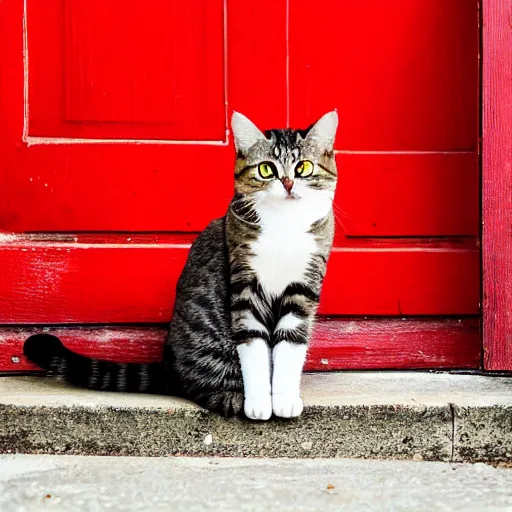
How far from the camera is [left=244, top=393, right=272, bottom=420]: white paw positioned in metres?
1.92

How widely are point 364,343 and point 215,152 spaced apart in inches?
30.9

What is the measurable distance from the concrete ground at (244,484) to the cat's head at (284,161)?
701mm

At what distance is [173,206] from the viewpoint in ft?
7.94

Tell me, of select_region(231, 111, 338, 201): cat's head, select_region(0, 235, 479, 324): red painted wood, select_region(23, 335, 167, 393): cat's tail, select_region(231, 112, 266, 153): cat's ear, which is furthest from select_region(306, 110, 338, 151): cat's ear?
select_region(23, 335, 167, 393): cat's tail

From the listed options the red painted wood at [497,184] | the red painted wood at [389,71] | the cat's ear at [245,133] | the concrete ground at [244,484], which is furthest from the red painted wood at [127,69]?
the concrete ground at [244,484]

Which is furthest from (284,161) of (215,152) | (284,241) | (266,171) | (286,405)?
(286,405)

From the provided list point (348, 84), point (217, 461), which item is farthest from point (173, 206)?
point (217, 461)

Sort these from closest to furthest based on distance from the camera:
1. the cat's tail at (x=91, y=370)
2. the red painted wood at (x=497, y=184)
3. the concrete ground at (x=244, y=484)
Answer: the concrete ground at (x=244, y=484) → the cat's tail at (x=91, y=370) → the red painted wood at (x=497, y=184)

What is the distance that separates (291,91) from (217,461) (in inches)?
46.7

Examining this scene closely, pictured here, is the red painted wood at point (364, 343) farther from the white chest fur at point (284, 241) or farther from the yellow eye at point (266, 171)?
the yellow eye at point (266, 171)

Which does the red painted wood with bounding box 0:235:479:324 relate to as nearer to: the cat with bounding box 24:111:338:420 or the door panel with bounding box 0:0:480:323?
the door panel with bounding box 0:0:480:323

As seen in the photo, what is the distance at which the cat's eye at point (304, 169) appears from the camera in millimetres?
1960

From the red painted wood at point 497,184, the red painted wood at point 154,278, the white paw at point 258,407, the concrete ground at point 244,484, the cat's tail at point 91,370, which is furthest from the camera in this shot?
the red painted wood at point 154,278

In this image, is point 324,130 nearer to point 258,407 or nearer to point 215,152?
point 215,152
